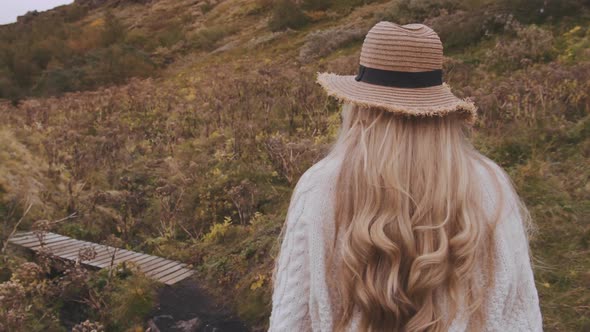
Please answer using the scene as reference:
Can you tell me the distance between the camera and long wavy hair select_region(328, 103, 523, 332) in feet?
4.91

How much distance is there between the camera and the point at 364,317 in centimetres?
160

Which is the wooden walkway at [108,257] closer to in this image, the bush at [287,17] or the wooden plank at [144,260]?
the wooden plank at [144,260]

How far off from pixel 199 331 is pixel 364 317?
3.38 m

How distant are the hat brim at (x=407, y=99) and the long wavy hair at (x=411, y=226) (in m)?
0.05

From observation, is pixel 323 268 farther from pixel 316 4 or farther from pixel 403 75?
pixel 316 4

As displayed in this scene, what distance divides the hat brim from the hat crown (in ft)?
0.22

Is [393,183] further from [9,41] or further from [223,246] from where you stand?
[9,41]

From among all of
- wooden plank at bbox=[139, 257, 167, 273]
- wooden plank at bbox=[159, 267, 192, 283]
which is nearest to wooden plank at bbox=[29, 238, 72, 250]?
wooden plank at bbox=[139, 257, 167, 273]

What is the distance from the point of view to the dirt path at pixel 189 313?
4672 millimetres

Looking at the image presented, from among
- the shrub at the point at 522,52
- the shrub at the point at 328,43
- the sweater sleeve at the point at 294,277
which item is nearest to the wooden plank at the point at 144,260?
the sweater sleeve at the point at 294,277

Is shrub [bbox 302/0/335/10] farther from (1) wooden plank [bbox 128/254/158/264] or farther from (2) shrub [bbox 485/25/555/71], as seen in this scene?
(1) wooden plank [bbox 128/254/158/264]

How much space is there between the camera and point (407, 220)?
1506mm

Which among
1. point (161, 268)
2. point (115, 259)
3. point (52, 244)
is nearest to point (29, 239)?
point (52, 244)

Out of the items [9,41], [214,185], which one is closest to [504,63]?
[214,185]
